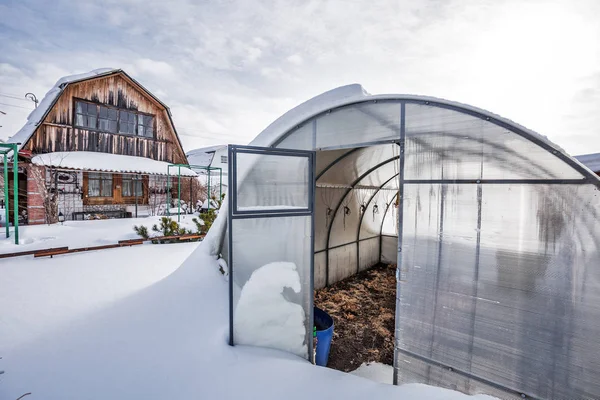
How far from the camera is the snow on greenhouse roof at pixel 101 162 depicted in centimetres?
1124

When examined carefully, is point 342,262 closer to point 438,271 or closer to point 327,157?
point 327,157

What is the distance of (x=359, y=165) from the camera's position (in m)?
6.83

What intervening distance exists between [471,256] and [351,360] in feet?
9.06

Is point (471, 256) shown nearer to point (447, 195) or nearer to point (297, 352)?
point (447, 195)

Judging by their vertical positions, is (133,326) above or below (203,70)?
below

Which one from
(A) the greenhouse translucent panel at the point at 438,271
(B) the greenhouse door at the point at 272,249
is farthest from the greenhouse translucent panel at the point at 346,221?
(A) the greenhouse translucent panel at the point at 438,271

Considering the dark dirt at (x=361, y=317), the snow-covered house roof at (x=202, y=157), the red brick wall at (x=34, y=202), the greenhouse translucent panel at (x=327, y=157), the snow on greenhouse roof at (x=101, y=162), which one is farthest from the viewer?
the snow-covered house roof at (x=202, y=157)

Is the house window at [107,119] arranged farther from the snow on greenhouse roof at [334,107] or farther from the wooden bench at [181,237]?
the snow on greenhouse roof at [334,107]

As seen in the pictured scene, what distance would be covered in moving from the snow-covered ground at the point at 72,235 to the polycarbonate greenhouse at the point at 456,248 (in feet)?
13.4

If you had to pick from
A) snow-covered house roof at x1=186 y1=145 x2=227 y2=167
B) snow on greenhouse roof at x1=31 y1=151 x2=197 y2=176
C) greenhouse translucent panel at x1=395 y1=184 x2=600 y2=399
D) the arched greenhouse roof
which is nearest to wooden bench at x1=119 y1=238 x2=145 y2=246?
snow on greenhouse roof at x1=31 y1=151 x2=197 y2=176

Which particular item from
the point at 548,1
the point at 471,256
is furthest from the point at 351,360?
the point at 548,1

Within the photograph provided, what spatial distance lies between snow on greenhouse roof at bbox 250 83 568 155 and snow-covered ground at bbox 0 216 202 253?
13.2 feet

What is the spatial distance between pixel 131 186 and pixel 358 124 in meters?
14.9

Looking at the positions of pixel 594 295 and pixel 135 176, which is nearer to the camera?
pixel 594 295
